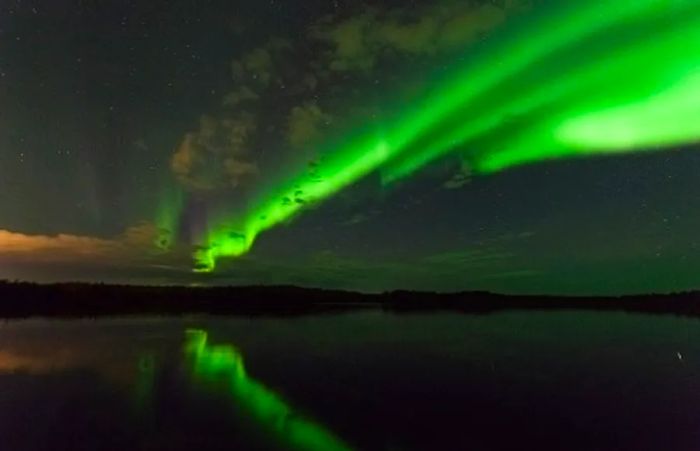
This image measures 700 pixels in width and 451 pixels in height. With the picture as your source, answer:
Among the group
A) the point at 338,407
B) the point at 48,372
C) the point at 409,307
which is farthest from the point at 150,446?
the point at 409,307

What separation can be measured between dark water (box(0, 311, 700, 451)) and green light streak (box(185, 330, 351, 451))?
4 cm

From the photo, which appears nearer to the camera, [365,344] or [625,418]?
[625,418]

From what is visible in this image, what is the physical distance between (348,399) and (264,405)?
6.30ft

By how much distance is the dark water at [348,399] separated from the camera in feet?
34.7

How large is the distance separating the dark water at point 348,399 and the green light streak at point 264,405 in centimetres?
4

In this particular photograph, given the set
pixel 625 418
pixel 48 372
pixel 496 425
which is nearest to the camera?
pixel 496 425

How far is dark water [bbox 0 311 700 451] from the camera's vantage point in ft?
34.7

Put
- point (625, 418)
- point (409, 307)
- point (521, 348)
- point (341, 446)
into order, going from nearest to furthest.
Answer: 1. point (341, 446)
2. point (625, 418)
3. point (521, 348)
4. point (409, 307)

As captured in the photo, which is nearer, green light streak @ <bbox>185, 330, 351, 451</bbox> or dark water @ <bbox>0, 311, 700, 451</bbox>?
green light streak @ <bbox>185, 330, 351, 451</bbox>

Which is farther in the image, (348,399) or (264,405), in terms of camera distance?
(348,399)

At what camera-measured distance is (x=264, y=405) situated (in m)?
13.6

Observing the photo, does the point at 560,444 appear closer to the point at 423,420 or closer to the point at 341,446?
the point at 423,420

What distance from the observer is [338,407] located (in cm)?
1342

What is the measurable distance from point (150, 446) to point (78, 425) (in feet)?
8.02
